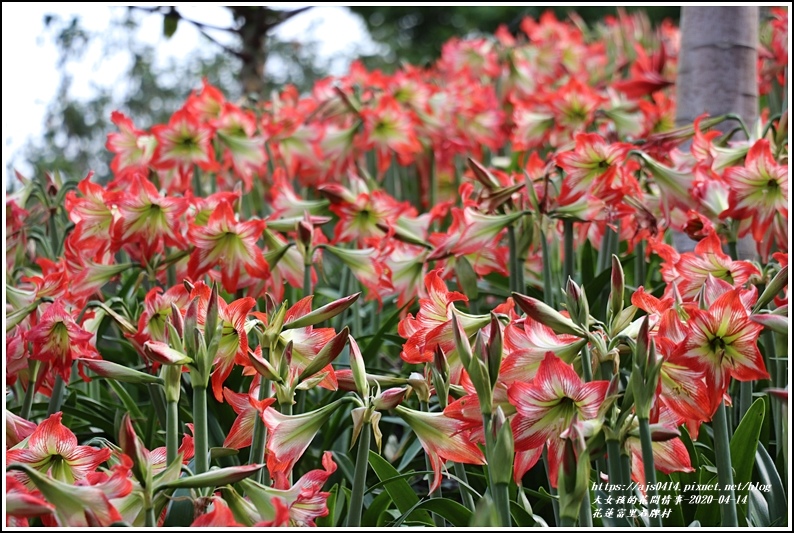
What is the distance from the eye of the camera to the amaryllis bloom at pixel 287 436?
1390 mm

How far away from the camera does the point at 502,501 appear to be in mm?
1232

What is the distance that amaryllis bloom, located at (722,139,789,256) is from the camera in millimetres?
2119

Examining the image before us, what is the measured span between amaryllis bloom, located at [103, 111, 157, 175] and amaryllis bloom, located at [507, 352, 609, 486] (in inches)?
80.8

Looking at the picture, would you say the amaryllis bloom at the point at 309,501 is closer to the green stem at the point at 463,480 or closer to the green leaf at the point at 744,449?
the green stem at the point at 463,480

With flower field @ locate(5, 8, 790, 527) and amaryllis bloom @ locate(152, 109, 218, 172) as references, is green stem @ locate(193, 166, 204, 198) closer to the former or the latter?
flower field @ locate(5, 8, 790, 527)

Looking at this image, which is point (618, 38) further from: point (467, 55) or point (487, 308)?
point (487, 308)

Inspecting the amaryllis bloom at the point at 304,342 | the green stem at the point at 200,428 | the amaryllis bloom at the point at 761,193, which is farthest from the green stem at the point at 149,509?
the amaryllis bloom at the point at 761,193

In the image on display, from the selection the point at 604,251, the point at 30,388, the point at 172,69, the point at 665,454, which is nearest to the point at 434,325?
the point at 665,454

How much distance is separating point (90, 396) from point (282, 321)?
1.11m

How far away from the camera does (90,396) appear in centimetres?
234

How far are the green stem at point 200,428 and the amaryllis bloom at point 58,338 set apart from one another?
0.53m

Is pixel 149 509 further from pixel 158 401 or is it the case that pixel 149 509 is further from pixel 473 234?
pixel 473 234

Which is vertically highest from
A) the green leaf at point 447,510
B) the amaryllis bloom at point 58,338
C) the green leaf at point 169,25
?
the green leaf at point 169,25

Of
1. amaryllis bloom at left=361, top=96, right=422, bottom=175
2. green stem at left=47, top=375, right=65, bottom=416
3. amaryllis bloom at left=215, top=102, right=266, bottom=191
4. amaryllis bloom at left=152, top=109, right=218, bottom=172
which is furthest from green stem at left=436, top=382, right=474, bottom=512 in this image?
amaryllis bloom at left=361, top=96, right=422, bottom=175
